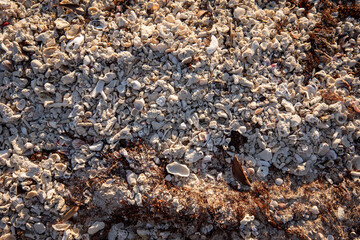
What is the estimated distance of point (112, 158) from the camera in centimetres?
230

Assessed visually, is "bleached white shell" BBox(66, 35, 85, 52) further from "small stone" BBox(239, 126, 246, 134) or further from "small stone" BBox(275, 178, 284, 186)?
"small stone" BBox(275, 178, 284, 186)

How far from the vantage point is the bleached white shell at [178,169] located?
228 centimetres

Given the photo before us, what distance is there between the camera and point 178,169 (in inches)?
89.8

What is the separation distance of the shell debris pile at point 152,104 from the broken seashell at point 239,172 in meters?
0.05

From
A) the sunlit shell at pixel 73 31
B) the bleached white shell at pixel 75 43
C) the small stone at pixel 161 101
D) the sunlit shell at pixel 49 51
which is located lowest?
the small stone at pixel 161 101

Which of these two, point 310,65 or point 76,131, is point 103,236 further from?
point 310,65

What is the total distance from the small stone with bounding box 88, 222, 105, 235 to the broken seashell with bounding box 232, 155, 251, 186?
118cm

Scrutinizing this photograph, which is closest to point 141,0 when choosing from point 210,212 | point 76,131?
point 76,131

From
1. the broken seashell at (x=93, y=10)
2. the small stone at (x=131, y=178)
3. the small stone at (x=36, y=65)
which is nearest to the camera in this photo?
the small stone at (x=131, y=178)

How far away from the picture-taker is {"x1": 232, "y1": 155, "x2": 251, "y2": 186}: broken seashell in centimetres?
230

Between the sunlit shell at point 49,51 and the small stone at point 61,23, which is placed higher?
the small stone at point 61,23

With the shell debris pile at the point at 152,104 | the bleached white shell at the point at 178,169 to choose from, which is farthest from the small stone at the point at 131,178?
the bleached white shell at the point at 178,169

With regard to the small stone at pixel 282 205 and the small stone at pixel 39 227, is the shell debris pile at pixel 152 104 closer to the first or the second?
the small stone at pixel 39 227

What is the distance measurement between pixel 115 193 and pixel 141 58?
3.72 feet
